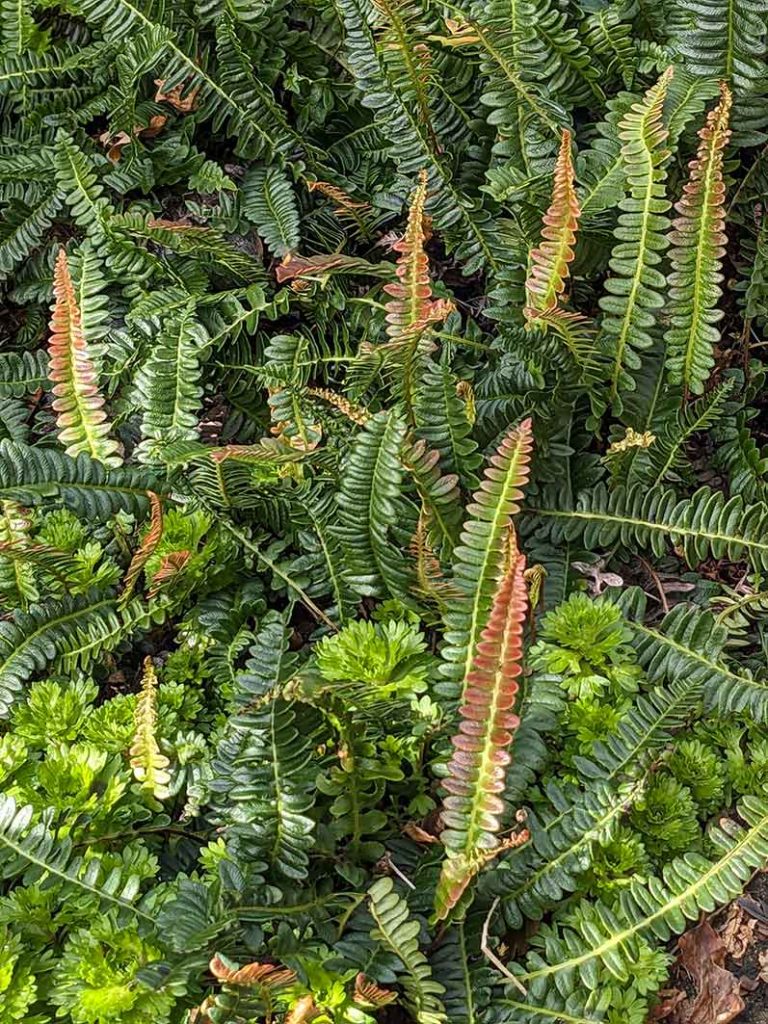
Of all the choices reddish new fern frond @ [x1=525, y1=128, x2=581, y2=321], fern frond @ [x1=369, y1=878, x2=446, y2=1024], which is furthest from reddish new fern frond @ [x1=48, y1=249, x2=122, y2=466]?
fern frond @ [x1=369, y1=878, x2=446, y2=1024]

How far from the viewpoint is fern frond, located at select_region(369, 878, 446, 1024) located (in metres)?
1.64

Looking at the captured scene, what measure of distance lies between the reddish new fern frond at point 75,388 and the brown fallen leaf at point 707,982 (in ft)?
5.37

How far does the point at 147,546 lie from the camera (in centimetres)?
213

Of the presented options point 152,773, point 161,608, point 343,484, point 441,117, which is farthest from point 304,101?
point 152,773

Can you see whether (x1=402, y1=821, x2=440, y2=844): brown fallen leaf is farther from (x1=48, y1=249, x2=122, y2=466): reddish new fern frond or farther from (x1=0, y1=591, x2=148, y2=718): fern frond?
(x1=48, y1=249, x2=122, y2=466): reddish new fern frond

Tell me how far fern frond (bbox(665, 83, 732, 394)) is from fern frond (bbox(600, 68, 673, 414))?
5 cm

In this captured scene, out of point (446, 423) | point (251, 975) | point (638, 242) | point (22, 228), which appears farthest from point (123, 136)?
point (251, 975)

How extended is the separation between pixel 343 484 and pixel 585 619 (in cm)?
58

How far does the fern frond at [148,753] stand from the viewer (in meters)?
1.94

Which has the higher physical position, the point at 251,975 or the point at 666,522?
the point at 666,522

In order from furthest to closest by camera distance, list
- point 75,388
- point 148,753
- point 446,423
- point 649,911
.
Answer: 1. point 75,388
2. point 446,423
3. point 148,753
4. point 649,911

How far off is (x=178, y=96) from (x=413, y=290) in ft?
3.64

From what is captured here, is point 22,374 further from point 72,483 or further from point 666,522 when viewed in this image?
point 666,522

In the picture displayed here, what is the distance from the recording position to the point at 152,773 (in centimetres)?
196
